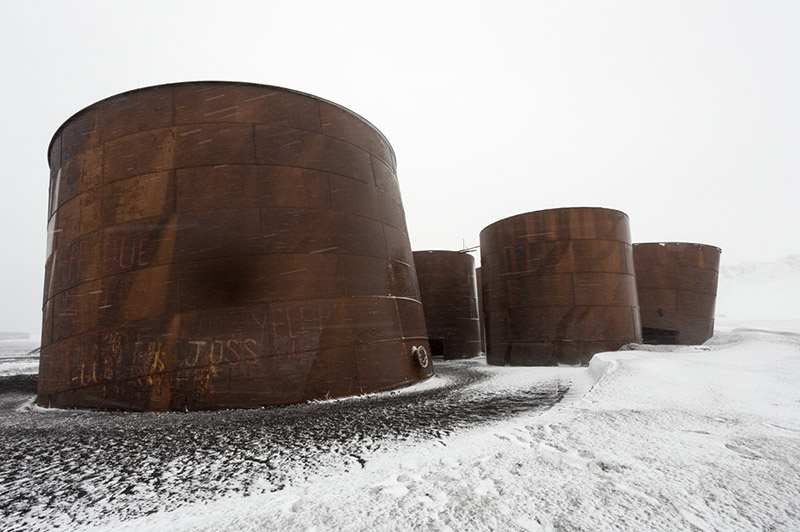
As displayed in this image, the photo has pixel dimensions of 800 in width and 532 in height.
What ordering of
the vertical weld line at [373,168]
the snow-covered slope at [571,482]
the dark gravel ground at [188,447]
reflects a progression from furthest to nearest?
the vertical weld line at [373,168] → the dark gravel ground at [188,447] → the snow-covered slope at [571,482]

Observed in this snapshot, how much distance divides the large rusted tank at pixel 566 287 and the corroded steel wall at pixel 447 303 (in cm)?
470

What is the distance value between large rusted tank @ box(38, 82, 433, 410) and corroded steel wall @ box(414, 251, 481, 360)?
404 inches

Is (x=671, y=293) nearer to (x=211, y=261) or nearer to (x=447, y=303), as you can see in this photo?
(x=447, y=303)

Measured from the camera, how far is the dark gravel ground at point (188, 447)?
3.04 m

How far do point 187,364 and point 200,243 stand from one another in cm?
196

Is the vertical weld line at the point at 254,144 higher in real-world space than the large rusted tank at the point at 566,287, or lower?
higher

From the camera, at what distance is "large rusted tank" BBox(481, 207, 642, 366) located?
12.7 m

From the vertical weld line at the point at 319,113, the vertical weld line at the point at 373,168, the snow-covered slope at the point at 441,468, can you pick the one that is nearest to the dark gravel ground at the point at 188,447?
the snow-covered slope at the point at 441,468

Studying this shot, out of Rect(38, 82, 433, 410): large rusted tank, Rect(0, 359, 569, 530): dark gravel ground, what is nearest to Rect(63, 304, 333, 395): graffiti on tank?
Rect(38, 82, 433, 410): large rusted tank

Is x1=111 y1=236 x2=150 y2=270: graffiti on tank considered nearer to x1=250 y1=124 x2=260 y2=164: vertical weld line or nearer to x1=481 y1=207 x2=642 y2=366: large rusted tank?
x1=250 y1=124 x2=260 y2=164: vertical weld line

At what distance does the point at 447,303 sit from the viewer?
1875 cm

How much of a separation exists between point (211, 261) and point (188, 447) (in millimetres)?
3339

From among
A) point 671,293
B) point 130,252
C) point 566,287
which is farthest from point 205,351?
point 671,293

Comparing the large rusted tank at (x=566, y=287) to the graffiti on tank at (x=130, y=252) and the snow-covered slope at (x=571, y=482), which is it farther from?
the graffiti on tank at (x=130, y=252)
